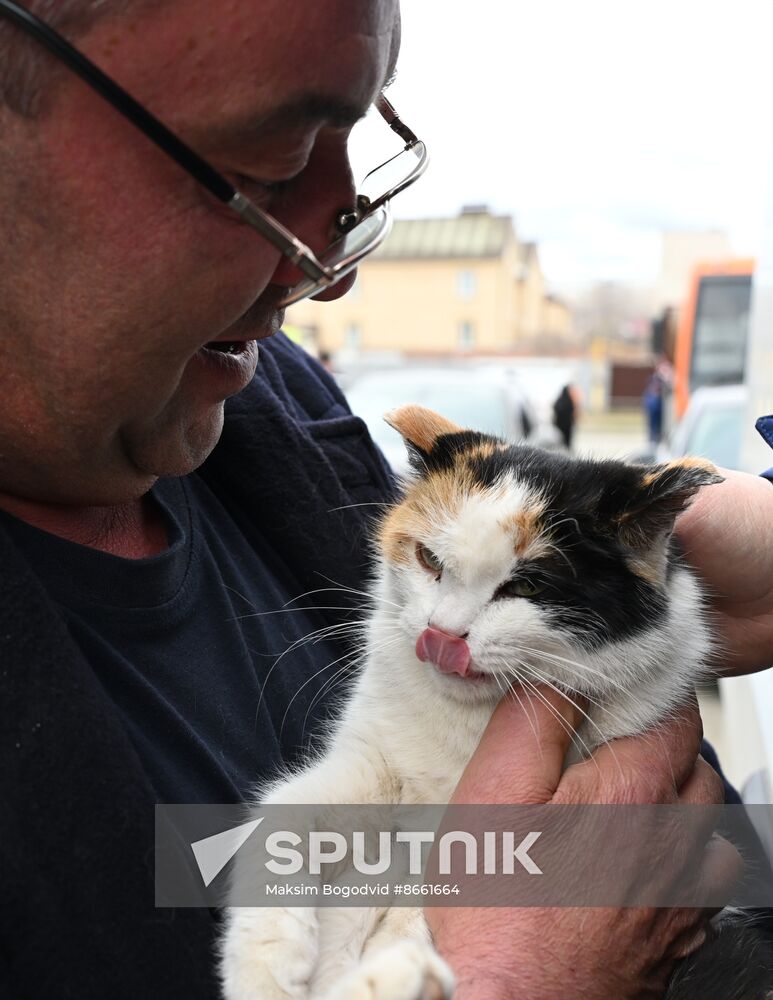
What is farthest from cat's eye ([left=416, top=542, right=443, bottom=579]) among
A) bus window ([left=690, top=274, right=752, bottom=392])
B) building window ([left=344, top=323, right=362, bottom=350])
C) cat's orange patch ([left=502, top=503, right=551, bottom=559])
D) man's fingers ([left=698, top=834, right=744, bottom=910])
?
building window ([left=344, top=323, right=362, bottom=350])

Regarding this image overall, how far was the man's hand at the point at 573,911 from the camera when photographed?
1000 millimetres

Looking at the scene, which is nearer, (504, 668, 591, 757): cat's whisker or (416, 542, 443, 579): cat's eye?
(504, 668, 591, 757): cat's whisker

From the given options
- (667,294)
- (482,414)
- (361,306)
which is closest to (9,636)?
(482,414)

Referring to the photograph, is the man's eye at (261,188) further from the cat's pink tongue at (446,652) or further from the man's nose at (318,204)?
the cat's pink tongue at (446,652)

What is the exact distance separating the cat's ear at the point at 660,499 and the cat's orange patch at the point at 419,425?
0.38 metres

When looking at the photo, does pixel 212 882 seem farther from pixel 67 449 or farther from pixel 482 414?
pixel 482 414

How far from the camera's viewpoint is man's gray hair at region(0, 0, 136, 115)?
0.82 metres

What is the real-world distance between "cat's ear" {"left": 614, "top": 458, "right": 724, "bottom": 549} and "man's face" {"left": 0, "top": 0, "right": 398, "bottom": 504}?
548 millimetres

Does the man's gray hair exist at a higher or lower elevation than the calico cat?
higher

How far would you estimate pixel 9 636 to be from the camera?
916mm

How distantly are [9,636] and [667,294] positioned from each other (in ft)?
117

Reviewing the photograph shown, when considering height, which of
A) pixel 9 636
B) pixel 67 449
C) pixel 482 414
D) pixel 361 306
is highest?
pixel 67 449

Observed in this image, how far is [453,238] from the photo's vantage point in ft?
97.0

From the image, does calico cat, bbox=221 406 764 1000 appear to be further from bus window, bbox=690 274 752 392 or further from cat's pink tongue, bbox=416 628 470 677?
bus window, bbox=690 274 752 392
